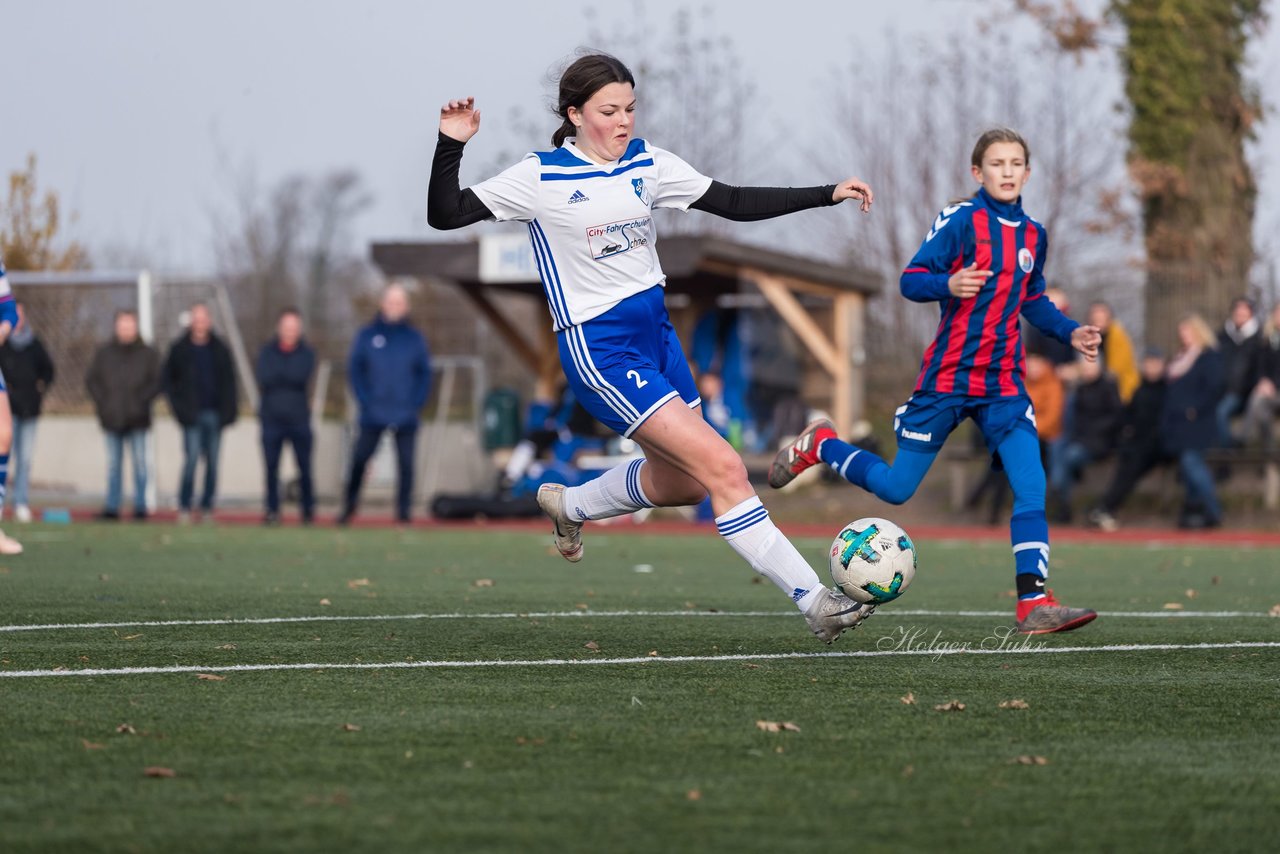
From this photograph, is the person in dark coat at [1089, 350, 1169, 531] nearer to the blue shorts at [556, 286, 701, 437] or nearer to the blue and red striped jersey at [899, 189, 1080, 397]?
the blue and red striped jersey at [899, 189, 1080, 397]

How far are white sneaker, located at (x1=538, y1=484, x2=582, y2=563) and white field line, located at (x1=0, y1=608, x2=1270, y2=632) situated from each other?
1.43 ft

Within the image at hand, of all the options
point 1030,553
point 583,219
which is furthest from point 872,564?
point 583,219

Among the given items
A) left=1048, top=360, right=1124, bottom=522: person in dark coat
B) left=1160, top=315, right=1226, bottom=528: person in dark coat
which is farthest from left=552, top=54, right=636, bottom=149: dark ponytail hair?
left=1048, top=360, right=1124, bottom=522: person in dark coat

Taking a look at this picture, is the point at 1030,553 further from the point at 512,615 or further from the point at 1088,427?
the point at 1088,427

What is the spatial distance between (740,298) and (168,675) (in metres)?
19.8

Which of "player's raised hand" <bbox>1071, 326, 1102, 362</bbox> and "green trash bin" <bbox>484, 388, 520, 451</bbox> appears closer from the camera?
"player's raised hand" <bbox>1071, 326, 1102, 362</bbox>

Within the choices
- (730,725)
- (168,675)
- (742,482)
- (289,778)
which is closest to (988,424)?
(742,482)

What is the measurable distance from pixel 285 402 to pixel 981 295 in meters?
11.5

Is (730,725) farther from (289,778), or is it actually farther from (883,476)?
(883,476)

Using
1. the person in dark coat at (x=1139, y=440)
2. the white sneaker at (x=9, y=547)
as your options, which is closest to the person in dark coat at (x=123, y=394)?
the white sneaker at (x=9, y=547)

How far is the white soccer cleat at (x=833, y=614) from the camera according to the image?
589 centimetres

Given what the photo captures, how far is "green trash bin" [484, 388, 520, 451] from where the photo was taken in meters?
23.1

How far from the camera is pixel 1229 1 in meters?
25.8

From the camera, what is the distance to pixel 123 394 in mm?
17688
